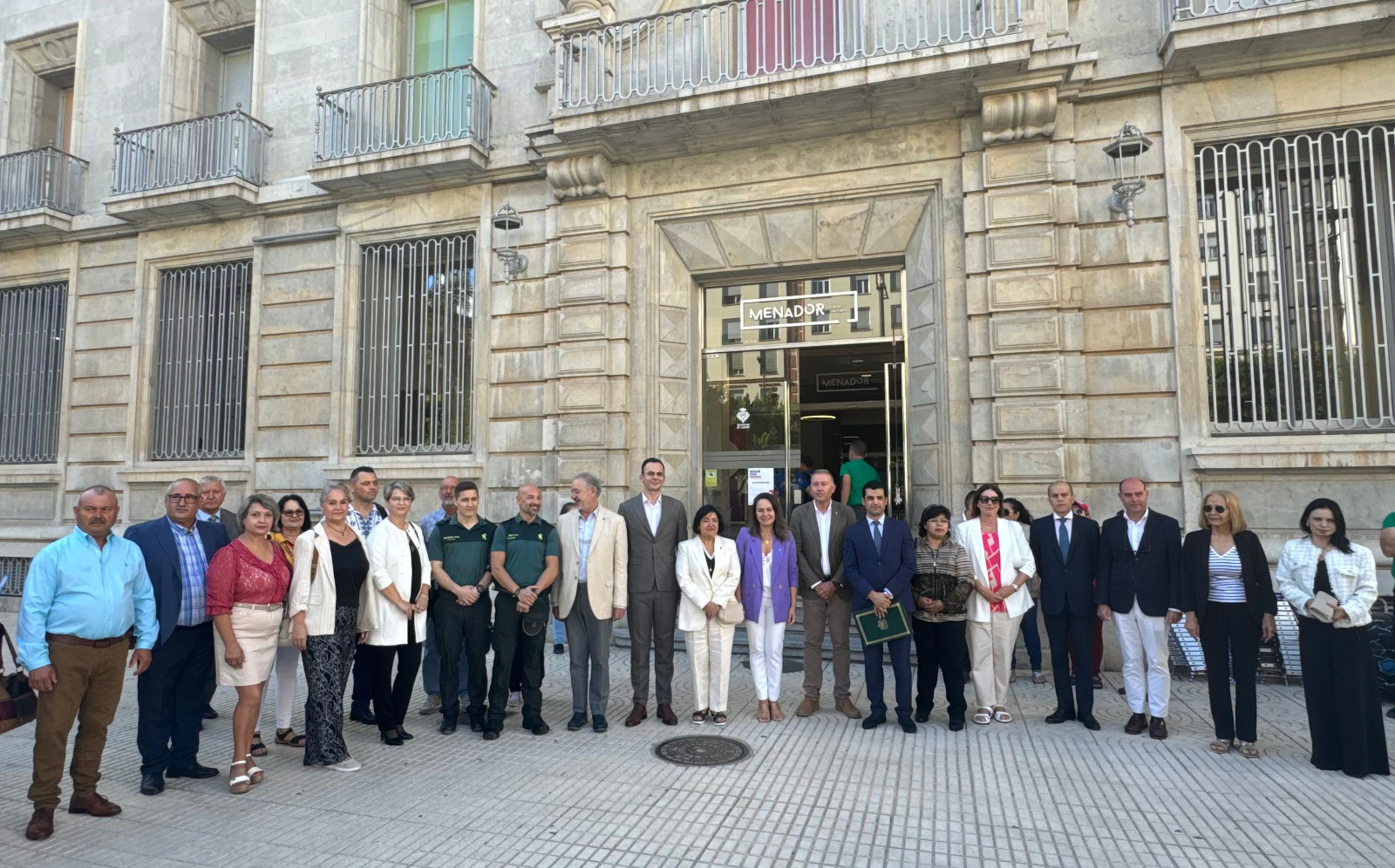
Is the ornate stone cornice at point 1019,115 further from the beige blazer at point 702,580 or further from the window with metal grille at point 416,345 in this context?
the window with metal grille at point 416,345

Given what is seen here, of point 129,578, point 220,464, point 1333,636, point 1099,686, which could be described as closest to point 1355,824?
point 1333,636

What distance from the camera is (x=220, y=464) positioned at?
1252 cm

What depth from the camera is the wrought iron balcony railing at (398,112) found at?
11.4 metres

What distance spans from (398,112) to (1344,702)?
40.7 feet

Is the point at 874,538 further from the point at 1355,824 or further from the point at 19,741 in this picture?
the point at 19,741

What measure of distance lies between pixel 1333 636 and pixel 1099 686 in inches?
101

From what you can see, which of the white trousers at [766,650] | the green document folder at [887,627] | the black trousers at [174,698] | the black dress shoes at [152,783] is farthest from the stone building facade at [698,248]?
the black dress shoes at [152,783]

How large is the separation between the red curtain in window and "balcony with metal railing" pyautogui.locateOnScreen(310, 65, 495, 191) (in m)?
3.80

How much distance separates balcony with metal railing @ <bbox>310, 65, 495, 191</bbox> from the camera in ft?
36.4

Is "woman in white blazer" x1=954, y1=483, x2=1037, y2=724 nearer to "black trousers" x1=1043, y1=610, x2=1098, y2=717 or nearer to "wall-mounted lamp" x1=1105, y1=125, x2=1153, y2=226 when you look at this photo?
"black trousers" x1=1043, y1=610, x2=1098, y2=717

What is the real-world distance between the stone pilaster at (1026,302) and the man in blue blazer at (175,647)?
7214 millimetres

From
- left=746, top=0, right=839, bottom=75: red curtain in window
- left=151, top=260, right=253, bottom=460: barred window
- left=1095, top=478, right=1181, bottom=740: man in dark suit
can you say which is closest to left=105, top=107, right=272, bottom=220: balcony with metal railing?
left=151, top=260, right=253, bottom=460: barred window

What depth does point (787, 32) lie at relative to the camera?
9.98 metres

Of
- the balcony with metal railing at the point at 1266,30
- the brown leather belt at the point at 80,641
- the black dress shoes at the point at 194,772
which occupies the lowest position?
the black dress shoes at the point at 194,772
